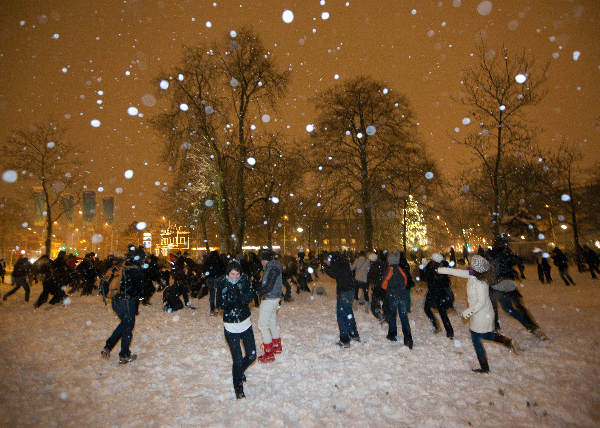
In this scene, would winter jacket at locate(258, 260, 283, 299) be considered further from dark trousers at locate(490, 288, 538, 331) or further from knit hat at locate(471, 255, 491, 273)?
dark trousers at locate(490, 288, 538, 331)

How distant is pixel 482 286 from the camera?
5.07 meters

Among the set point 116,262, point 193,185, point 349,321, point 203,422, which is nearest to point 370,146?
point 193,185

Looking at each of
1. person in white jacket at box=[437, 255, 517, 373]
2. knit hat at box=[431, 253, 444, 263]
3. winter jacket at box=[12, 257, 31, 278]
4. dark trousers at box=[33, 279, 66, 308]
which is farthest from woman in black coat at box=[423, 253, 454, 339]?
winter jacket at box=[12, 257, 31, 278]

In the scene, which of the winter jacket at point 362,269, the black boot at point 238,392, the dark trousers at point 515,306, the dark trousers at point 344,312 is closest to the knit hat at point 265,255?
the dark trousers at point 344,312

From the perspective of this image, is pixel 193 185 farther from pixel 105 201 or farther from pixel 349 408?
pixel 349 408

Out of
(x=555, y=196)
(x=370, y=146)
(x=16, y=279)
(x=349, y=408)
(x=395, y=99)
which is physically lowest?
(x=349, y=408)

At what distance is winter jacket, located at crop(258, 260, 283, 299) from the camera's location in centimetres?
571

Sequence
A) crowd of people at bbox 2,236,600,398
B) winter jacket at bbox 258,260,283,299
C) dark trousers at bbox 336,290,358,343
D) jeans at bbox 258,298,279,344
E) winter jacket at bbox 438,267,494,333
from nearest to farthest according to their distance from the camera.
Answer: crowd of people at bbox 2,236,600,398, winter jacket at bbox 438,267,494,333, winter jacket at bbox 258,260,283,299, jeans at bbox 258,298,279,344, dark trousers at bbox 336,290,358,343

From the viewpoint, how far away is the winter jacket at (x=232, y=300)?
4570 mm

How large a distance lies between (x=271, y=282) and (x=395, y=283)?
96.4 inches

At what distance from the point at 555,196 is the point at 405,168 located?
21169mm

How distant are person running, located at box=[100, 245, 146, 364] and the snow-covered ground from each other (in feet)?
0.85

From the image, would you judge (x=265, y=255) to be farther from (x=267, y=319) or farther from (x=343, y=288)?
(x=343, y=288)

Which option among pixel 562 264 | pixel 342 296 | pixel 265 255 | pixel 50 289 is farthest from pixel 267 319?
pixel 562 264
